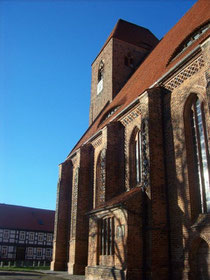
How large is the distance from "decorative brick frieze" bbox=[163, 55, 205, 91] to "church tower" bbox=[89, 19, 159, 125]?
32.8ft

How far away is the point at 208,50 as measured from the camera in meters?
10.1

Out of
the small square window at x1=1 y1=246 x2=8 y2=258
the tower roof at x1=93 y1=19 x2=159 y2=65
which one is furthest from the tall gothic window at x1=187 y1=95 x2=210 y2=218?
the small square window at x1=1 y1=246 x2=8 y2=258

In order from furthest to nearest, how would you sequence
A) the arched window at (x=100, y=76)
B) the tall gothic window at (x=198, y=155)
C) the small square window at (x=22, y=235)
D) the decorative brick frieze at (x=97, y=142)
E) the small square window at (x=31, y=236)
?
the small square window at (x=31, y=236)
the small square window at (x=22, y=235)
the arched window at (x=100, y=76)
the decorative brick frieze at (x=97, y=142)
the tall gothic window at (x=198, y=155)

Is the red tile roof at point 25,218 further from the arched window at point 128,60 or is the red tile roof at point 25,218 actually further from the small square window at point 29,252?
the arched window at point 128,60

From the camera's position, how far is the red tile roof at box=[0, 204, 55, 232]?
127ft

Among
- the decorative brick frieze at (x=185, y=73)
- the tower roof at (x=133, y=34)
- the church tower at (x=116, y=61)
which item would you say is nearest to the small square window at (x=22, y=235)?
the church tower at (x=116, y=61)

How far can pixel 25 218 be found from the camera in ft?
133

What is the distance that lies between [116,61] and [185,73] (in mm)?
12746

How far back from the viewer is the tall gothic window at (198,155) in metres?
10.1

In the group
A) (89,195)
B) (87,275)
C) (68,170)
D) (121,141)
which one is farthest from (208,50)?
A: (68,170)

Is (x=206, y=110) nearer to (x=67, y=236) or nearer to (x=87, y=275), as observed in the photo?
(x=87, y=275)

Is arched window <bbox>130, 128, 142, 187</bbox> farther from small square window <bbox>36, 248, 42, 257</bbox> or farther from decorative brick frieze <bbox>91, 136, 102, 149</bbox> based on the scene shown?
small square window <bbox>36, 248, 42, 257</bbox>

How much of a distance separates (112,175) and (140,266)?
510cm

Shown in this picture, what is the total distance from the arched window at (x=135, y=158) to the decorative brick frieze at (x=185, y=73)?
111 inches
